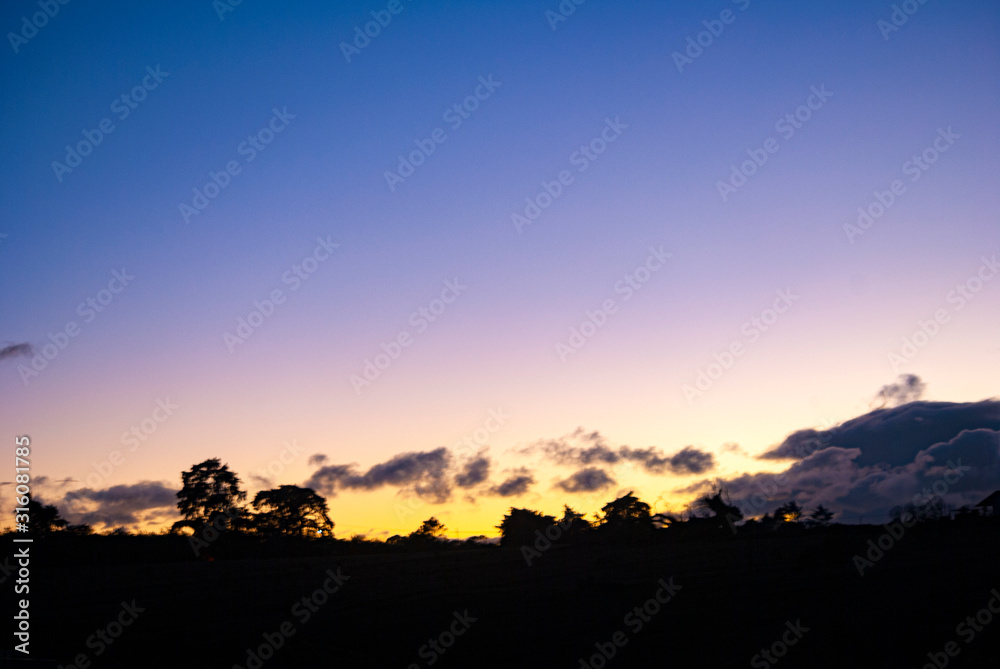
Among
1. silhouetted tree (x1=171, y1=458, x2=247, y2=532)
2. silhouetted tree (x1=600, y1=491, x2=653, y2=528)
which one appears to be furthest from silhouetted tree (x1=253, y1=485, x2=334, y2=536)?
silhouetted tree (x1=600, y1=491, x2=653, y2=528)

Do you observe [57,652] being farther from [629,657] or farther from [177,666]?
[629,657]

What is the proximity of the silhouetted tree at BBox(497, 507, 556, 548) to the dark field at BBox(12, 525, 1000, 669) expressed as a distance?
106 feet

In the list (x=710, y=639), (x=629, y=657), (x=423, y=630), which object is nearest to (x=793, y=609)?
(x=710, y=639)

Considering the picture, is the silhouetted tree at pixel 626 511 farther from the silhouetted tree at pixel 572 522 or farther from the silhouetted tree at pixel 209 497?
the silhouetted tree at pixel 209 497

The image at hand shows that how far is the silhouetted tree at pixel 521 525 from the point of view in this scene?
60250mm

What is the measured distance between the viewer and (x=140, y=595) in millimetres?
21672

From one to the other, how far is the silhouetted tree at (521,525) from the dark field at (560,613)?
106 ft

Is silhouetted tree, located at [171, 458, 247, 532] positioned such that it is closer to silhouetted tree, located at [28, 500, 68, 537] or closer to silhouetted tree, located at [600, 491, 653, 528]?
silhouetted tree, located at [28, 500, 68, 537]

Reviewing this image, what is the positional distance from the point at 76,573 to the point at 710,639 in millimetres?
26182

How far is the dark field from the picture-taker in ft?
38.8

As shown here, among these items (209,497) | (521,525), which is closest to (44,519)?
(209,497)

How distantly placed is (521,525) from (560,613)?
46.8 m

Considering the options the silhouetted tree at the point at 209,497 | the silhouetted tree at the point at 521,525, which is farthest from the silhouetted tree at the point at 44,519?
the silhouetted tree at the point at 521,525

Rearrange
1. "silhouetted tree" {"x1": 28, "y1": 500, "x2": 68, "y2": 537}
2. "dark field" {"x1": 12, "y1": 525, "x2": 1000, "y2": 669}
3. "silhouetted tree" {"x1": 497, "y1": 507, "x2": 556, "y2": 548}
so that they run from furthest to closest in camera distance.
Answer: "silhouetted tree" {"x1": 497, "y1": 507, "x2": 556, "y2": 548} < "silhouetted tree" {"x1": 28, "y1": 500, "x2": 68, "y2": 537} < "dark field" {"x1": 12, "y1": 525, "x2": 1000, "y2": 669}
